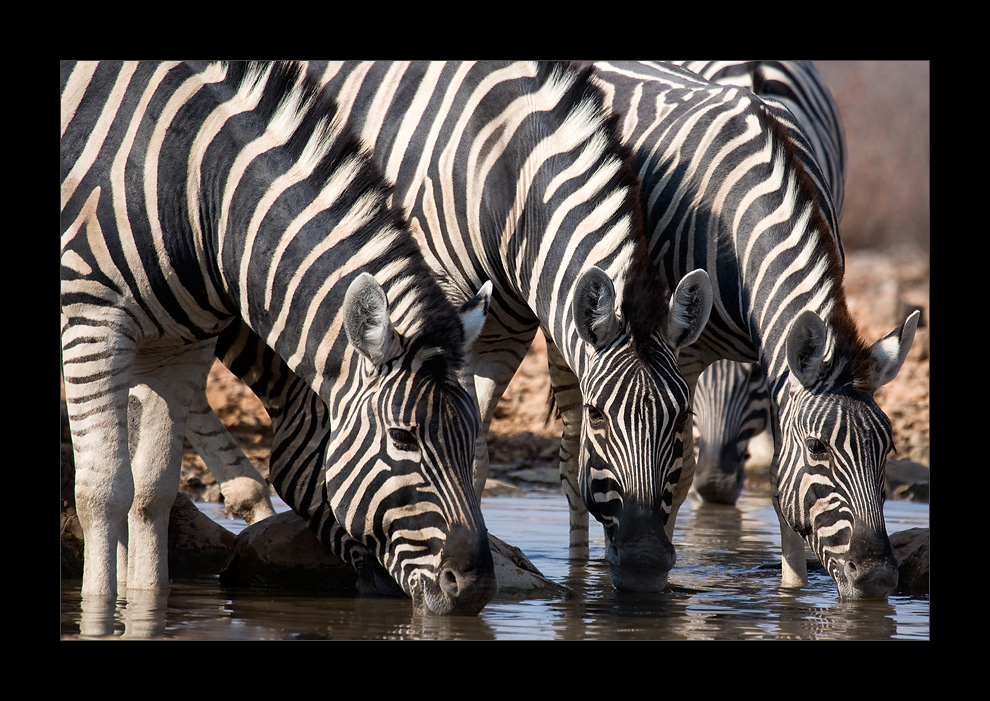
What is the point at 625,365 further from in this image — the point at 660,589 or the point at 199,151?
the point at 199,151

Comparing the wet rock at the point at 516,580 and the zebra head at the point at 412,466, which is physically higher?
the zebra head at the point at 412,466

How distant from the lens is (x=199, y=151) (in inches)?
235

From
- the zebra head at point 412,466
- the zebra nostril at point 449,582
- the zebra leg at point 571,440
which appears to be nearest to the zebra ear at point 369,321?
the zebra head at point 412,466

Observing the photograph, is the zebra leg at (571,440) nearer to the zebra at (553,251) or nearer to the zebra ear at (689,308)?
the zebra at (553,251)

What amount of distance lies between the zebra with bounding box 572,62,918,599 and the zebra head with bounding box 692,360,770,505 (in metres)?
3.53

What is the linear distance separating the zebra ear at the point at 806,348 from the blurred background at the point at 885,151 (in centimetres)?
1268

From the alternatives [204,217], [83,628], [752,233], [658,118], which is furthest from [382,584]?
[658,118]

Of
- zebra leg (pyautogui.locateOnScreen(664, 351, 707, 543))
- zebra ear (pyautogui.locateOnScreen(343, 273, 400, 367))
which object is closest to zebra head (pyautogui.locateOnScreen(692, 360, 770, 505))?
zebra leg (pyautogui.locateOnScreen(664, 351, 707, 543))

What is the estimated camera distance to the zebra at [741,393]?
10.5 m

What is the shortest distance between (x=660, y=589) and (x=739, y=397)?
5494 mm

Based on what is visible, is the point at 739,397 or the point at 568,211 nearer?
the point at 568,211

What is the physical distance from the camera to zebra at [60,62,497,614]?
5.17m

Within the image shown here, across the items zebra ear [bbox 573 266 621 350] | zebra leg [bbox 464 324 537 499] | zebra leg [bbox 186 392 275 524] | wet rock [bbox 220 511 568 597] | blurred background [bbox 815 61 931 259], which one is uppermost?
blurred background [bbox 815 61 931 259]

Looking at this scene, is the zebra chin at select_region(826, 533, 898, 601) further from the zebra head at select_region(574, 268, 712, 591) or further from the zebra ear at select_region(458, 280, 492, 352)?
the zebra ear at select_region(458, 280, 492, 352)
